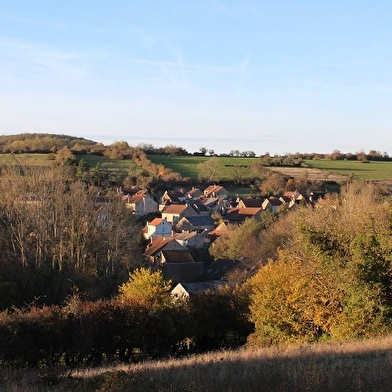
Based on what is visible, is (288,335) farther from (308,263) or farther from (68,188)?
(68,188)

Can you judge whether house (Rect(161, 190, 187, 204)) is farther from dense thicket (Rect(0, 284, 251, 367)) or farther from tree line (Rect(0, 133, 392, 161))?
dense thicket (Rect(0, 284, 251, 367))

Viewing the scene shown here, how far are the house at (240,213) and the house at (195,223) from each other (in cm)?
211

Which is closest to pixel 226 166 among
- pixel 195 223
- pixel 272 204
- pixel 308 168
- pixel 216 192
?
pixel 216 192

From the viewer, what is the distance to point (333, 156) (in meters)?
101

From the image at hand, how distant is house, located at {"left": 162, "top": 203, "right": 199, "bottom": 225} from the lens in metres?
64.7

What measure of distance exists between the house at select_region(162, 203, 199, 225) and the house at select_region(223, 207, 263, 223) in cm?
449

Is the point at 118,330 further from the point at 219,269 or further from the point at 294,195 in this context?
the point at 294,195

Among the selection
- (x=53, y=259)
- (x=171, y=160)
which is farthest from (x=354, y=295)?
(x=171, y=160)

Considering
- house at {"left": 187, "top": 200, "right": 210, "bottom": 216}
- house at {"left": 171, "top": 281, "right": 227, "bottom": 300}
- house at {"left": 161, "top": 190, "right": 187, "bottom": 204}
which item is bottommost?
house at {"left": 171, "top": 281, "right": 227, "bottom": 300}

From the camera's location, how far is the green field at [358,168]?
7750 cm

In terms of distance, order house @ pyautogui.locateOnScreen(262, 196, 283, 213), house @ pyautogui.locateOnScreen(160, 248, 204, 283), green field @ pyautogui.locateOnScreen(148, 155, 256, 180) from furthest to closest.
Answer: green field @ pyautogui.locateOnScreen(148, 155, 256, 180), house @ pyautogui.locateOnScreen(262, 196, 283, 213), house @ pyautogui.locateOnScreen(160, 248, 204, 283)

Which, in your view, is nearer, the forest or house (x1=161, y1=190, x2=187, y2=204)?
the forest

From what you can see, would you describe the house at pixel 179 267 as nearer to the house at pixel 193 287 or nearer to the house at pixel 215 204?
the house at pixel 193 287

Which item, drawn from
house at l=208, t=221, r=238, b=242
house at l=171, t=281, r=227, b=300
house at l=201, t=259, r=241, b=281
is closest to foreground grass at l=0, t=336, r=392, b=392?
house at l=171, t=281, r=227, b=300
